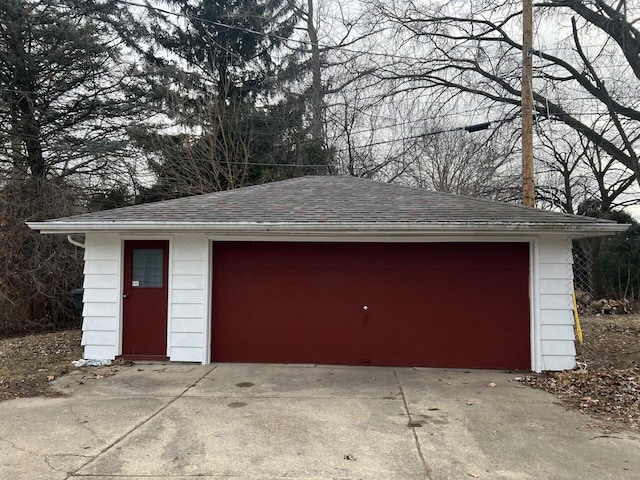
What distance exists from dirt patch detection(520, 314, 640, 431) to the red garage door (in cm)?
73

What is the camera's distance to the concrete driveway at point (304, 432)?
136 inches

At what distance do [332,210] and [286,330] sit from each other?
2.02 metres

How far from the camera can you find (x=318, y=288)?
23.0 feet

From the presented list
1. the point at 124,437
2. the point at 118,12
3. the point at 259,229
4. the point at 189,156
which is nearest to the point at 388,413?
the point at 124,437

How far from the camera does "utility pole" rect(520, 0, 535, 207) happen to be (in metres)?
8.55

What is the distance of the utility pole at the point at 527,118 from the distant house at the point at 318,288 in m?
1.88

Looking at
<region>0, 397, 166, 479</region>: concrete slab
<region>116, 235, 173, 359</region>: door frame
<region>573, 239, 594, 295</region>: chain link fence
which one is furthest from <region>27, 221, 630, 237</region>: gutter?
<region>573, 239, 594, 295</region>: chain link fence

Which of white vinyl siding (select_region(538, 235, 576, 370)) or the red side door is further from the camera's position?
the red side door

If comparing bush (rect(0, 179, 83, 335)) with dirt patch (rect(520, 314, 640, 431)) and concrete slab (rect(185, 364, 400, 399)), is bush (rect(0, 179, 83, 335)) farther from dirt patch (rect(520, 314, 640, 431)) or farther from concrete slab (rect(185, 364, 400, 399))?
dirt patch (rect(520, 314, 640, 431))

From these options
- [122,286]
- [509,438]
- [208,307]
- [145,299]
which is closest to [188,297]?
[208,307]

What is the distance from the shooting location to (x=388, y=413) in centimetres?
471

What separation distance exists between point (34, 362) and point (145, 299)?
2.05 m

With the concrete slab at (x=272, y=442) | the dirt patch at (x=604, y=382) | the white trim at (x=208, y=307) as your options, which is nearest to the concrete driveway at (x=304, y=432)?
the concrete slab at (x=272, y=442)

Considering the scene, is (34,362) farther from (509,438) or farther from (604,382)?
(604,382)
